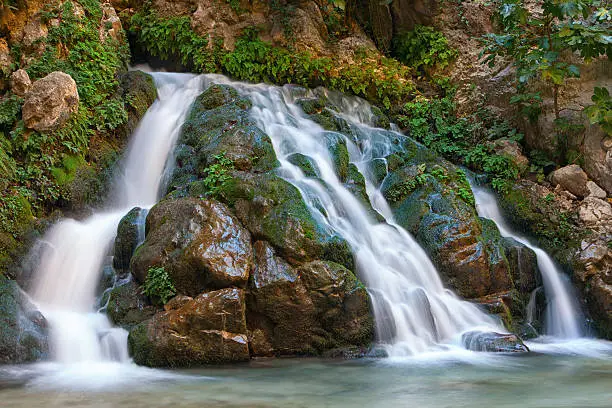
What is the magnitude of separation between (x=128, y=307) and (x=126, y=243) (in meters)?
0.98

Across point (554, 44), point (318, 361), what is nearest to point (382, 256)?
point (318, 361)

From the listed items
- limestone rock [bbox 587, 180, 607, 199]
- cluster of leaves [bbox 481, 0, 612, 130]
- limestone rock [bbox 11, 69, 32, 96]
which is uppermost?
cluster of leaves [bbox 481, 0, 612, 130]

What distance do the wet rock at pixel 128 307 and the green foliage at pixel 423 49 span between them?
9.25 metres

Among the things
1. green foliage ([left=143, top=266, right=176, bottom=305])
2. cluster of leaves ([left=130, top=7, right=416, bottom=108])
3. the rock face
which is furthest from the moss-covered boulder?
cluster of leaves ([left=130, top=7, right=416, bottom=108])

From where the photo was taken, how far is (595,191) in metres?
9.13

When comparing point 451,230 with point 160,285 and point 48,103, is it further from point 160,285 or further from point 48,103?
point 48,103

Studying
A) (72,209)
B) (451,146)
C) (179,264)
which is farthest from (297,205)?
(451,146)

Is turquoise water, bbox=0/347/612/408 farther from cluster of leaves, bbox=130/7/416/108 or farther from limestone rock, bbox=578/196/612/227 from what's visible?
cluster of leaves, bbox=130/7/416/108

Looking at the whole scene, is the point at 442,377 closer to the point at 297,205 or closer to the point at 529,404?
the point at 529,404

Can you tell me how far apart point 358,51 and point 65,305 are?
892 centimetres

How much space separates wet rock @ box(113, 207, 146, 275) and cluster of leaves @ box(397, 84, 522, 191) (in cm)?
626

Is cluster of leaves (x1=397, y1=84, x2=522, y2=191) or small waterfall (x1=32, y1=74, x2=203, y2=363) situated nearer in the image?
small waterfall (x1=32, y1=74, x2=203, y2=363)

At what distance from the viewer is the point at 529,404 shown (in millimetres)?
4047

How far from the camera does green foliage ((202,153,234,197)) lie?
705 cm
